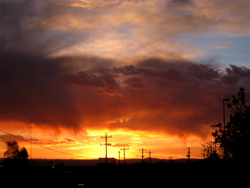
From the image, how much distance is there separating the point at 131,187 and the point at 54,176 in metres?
16.7

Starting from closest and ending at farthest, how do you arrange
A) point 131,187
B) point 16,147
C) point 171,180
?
point 131,187 → point 171,180 → point 16,147

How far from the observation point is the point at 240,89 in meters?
37.0

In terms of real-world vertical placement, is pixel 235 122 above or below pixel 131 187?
above

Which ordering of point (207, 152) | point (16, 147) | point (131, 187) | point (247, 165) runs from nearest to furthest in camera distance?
point (247, 165) → point (131, 187) → point (207, 152) → point (16, 147)

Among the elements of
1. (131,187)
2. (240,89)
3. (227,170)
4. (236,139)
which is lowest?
(131,187)

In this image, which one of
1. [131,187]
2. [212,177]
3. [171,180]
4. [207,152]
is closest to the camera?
[212,177]

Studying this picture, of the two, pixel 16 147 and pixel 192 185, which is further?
pixel 16 147

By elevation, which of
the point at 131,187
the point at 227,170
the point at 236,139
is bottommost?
the point at 131,187

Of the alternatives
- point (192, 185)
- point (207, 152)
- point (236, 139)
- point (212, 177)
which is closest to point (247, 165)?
point (236, 139)

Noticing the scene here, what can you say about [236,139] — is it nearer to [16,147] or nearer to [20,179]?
[20,179]

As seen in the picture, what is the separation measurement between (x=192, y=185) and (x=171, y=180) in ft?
26.7

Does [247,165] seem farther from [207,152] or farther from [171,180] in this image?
[207,152]

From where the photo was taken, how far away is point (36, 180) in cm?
5550

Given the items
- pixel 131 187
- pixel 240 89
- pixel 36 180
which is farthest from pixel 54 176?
pixel 240 89
